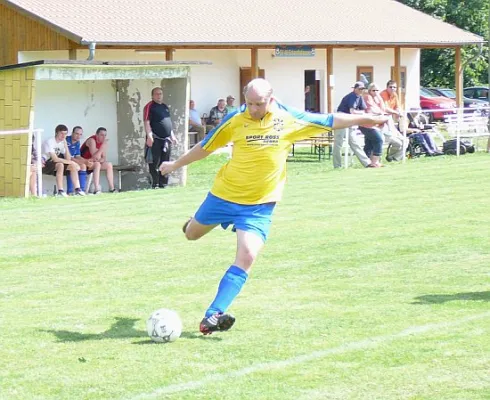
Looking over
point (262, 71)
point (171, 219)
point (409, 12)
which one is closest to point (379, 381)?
point (171, 219)

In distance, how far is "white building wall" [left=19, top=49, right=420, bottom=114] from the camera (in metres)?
33.2

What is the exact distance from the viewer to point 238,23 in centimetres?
3409

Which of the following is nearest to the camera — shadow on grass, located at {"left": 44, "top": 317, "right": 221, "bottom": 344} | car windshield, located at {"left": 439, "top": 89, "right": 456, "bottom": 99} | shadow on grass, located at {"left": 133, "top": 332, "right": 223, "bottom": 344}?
shadow on grass, located at {"left": 133, "top": 332, "right": 223, "bottom": 344}

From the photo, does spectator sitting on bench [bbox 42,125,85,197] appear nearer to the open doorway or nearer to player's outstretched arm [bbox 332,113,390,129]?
player's outstretched arm [bbox 332,113,390,129]

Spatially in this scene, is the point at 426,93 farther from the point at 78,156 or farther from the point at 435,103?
the point at 78,156

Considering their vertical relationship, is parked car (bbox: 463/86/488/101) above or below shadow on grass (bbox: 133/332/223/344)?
above

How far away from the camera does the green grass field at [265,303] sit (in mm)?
6738

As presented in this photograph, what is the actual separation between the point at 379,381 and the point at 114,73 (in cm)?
1442

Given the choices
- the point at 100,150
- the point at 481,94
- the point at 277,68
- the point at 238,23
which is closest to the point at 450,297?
the point at 100,150

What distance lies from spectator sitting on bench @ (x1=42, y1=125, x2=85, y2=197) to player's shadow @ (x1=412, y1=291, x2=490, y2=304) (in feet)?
35.4

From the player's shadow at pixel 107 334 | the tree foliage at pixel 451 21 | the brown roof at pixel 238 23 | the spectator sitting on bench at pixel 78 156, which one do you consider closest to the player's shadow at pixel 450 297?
the player's shadow at pixel 107 334

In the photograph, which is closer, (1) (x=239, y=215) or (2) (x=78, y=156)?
(1) (x=239, y=215)

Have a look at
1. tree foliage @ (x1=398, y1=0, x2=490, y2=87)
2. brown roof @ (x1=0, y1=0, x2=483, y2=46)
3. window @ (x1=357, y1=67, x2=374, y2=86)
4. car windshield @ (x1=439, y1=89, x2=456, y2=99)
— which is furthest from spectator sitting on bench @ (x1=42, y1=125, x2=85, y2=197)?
tree foliage @ (x1=398, y1=0, x2=490, y2=87)

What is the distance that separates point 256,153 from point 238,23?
1032 inches
